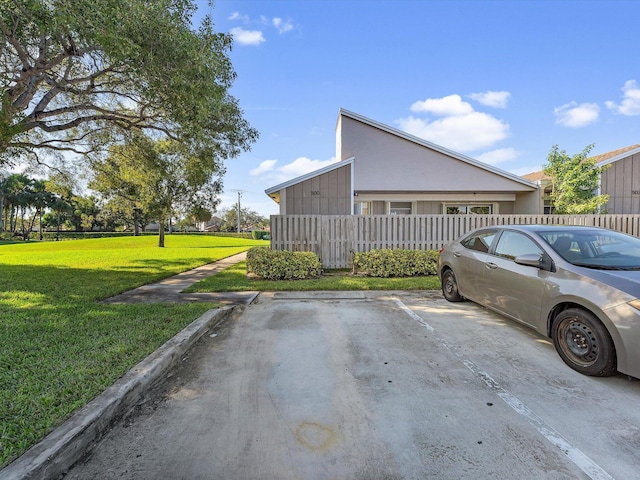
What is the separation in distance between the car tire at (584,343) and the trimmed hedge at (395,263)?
17.6 ft

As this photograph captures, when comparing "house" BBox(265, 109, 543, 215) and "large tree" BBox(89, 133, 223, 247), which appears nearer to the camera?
"large tree" BBox(89, 133, 223, 247)

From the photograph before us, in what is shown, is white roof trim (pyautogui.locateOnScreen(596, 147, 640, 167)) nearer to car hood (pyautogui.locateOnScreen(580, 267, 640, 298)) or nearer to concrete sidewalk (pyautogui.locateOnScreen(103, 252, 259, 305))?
car hood (pyautogui.locateOnScreen(580, 267, 640, 298))

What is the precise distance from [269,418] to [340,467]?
751 mm

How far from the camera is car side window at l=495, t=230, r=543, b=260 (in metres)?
4.23

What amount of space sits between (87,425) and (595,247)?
218 inches

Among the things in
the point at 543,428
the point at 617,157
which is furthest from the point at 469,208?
the point at 543,428

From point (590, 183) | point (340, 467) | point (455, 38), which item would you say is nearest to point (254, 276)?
point (340, 467)

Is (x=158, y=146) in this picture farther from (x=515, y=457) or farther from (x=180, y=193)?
(x=515, y=457)

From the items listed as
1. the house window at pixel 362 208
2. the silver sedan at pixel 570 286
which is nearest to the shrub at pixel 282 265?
the silver sedan at pixel 570 286

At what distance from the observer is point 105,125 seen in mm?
10609

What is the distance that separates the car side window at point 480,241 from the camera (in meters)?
5.09

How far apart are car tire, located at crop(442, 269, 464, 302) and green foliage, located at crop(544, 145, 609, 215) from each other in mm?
7865

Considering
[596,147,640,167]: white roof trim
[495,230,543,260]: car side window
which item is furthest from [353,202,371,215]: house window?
[495,230,543,260]: car side window

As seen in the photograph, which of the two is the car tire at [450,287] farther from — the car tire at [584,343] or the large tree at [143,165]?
the large tree at [143,165]
